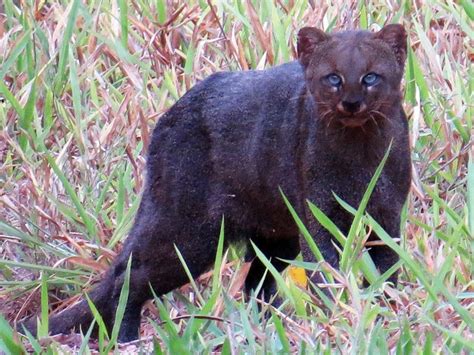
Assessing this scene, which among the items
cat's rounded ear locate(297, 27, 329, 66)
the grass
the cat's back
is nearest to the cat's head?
cat's rounded ear locate(297, 27, 329, 66)

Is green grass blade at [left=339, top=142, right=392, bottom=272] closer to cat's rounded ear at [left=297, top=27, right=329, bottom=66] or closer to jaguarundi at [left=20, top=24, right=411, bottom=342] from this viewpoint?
jaguarundi at [left=20, top=24, right=411, bottom=342]

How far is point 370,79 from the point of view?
15.1ft

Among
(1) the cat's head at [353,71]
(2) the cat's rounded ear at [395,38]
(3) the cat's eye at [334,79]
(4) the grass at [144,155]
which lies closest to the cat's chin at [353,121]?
(1) the cat's head at [353,71]

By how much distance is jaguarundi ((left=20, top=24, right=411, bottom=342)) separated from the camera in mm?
4707

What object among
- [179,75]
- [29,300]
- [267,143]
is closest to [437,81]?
[179,75]

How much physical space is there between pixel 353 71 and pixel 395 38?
0.84ft

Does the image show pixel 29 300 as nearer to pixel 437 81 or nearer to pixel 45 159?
pixel 45 159

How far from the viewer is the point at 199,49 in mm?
6758

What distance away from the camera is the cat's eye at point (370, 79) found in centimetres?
459

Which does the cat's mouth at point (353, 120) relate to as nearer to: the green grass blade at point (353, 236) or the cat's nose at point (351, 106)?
the cat's nose at point (351, 106)

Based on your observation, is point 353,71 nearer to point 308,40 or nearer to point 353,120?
point 353,120

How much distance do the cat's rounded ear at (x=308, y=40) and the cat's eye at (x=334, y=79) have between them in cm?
19

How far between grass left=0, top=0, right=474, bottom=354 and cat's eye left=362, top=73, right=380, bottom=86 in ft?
1.41

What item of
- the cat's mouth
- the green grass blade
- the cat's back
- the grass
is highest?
the cat's mouth
